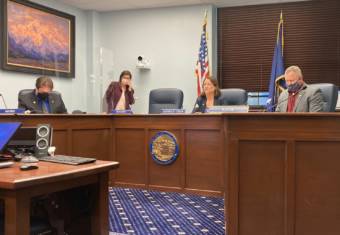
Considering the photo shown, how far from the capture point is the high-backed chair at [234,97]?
14.3 ft

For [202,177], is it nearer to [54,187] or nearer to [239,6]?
[54,187]

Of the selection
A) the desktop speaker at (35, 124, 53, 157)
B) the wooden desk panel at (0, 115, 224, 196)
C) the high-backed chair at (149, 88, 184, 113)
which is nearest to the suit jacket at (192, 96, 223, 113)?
the high-backed chair at (149, 88, 184, 113)

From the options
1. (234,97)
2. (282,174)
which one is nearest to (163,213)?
(282,174)

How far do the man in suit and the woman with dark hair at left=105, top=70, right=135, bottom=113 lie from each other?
2.92ft

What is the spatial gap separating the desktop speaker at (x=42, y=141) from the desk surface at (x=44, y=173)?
246 mm

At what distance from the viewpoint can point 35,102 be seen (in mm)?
4172

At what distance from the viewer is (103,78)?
254 inches

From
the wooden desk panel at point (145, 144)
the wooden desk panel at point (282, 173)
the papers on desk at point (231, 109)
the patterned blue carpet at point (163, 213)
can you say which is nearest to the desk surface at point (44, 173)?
the wooden desk panel at point (282, 173)

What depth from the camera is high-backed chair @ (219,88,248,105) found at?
4363 mm

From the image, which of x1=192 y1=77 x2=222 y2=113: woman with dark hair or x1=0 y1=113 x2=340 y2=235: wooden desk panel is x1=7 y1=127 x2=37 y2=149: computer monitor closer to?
x1=0 y1=113 x2=340 y2=235: wooden desk panel

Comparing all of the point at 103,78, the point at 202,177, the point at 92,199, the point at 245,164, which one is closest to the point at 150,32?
the point at 103,78

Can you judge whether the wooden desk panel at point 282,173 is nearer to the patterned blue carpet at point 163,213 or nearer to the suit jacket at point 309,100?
the patterned blue carpet at point 163,213

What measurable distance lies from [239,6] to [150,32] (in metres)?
1.47

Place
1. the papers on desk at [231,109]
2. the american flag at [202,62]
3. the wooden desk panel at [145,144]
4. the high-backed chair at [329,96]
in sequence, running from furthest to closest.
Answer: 1. the american flag at [202,62]
2. the wooden desk panel at [145,144]
3. the high-backed chair at [329,96]
4. the papers on desk at [231,109]
